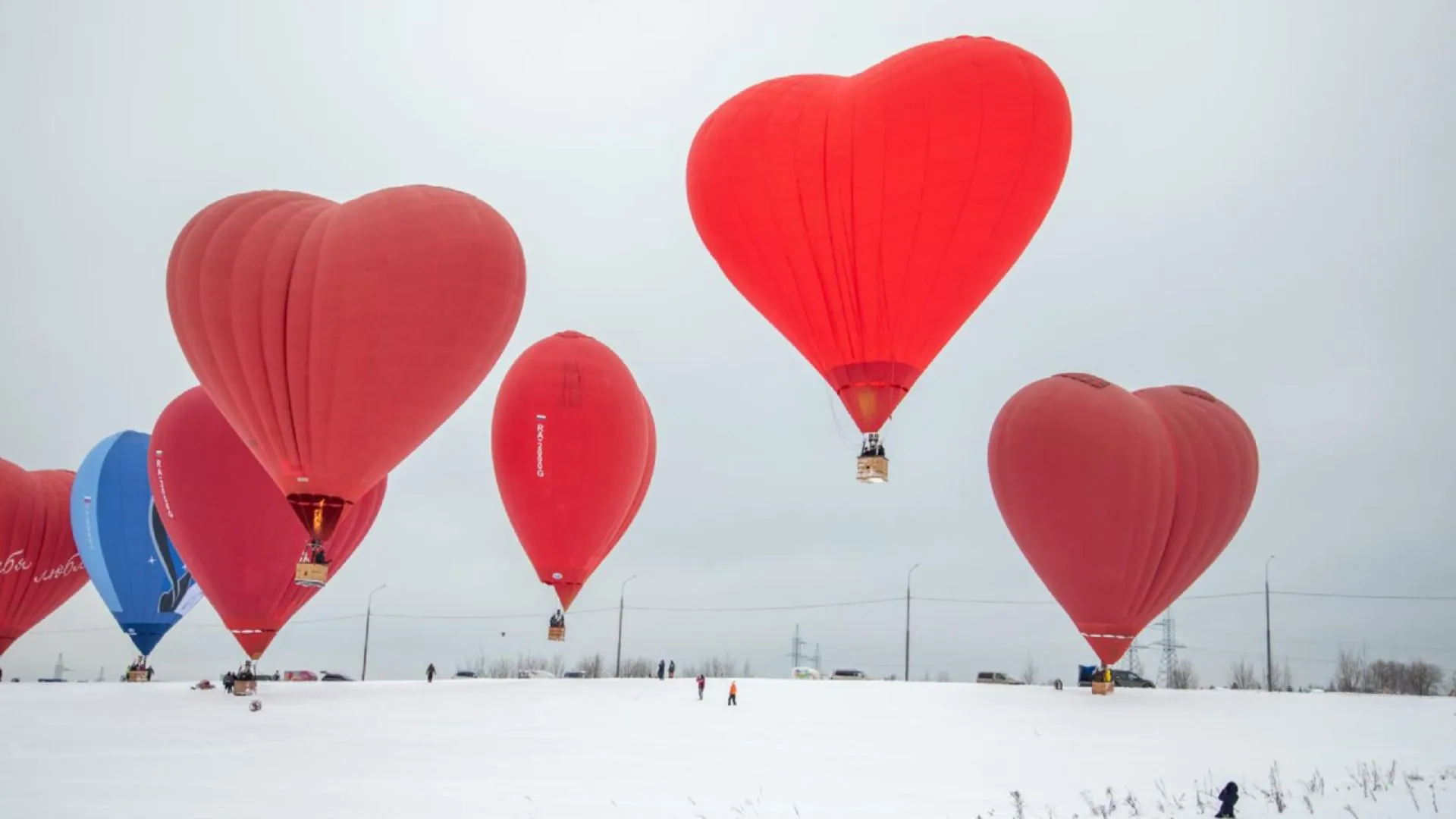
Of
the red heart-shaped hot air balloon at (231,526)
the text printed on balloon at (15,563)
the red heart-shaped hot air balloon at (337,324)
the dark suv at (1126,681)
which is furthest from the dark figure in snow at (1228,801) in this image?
the text printed on balloon at (15,563)

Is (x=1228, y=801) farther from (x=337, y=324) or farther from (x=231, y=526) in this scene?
(x=231, y=526)

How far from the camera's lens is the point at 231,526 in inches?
1216

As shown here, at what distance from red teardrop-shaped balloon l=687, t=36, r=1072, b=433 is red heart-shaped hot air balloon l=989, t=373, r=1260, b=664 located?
1100 cm

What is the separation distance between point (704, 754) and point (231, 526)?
1506cm

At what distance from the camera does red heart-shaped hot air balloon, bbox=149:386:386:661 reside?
3084 cm

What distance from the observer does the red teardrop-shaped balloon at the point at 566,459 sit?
99.2 ft

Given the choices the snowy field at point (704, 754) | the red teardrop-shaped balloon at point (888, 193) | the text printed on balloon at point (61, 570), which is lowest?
the snowy field at point (704, 754)

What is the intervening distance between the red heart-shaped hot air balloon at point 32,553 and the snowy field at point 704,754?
8267mm

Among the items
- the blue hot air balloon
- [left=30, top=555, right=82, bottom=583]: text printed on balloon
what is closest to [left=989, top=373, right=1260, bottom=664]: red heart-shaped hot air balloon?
the blue hot air balloon

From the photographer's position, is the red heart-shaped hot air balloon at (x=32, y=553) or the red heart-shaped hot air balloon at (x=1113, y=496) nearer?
the red heart-shaped hot air balloon at (x=1113, y=496)

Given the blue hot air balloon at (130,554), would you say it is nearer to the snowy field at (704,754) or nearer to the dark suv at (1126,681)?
the snowy field at (704,754)

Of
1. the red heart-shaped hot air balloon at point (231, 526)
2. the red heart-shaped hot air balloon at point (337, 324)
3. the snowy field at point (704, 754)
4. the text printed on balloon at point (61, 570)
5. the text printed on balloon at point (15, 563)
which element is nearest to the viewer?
the snowy field at point (704, 754)

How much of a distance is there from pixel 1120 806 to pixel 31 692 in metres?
28.4

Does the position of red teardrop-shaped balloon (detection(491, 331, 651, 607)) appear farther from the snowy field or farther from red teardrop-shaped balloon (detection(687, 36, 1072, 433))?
red teardrop-shaped balloon (detection(687, 36, 1072, 433))
